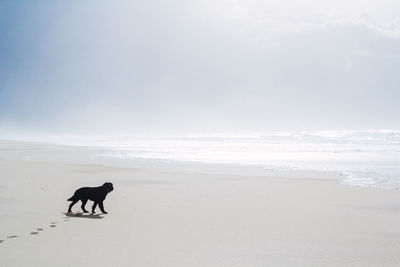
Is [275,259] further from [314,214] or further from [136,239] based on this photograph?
[314,214]

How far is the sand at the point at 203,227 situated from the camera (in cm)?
684

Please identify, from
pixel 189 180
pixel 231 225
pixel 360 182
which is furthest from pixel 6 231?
pixel 360 182

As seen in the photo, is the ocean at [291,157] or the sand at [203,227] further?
the ocean at [291,157]

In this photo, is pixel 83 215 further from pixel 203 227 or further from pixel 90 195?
pixel 203 227

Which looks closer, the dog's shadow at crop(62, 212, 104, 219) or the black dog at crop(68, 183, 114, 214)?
the dog's shadow at crop(62, 212, 104, 219)

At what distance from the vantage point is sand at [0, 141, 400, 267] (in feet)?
22.4

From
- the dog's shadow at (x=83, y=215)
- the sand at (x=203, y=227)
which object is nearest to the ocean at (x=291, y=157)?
the sand at (x=203, y=227)

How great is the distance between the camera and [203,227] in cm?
924

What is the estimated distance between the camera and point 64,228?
340 inches

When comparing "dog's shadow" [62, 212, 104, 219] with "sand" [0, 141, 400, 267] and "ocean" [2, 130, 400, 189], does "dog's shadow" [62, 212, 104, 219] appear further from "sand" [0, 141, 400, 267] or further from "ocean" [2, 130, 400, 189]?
"ocean" [2, 130, 400, 189]

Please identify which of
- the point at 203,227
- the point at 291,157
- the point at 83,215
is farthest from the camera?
the point at 291,157

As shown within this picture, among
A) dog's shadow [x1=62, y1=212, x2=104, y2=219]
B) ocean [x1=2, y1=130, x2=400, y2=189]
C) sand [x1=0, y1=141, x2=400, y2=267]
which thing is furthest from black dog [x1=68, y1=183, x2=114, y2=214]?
ocean [x1=2, y1=130, x2=400, y2=189]

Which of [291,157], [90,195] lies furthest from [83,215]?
[291,157]

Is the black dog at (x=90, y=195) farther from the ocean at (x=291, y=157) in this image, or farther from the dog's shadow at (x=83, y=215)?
the ocean at (x=291, y=157)
